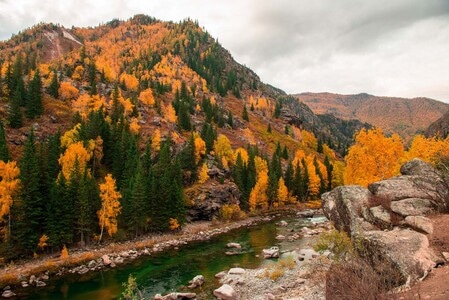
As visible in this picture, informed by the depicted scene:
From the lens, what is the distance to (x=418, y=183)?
→ 2256 centimetres

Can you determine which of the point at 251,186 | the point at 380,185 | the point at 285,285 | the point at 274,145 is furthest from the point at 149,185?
the point at 274,145

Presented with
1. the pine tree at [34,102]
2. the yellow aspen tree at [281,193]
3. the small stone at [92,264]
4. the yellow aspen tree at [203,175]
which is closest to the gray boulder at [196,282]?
the small stone at [92,264]

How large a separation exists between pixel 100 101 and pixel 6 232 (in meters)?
66.5

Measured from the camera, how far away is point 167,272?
44.1 meters

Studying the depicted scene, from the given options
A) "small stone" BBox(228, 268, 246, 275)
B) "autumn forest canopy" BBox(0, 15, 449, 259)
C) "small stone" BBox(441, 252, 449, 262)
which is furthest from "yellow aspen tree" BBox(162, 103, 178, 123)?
"small stone" BBox(441, 252, 449, 262)

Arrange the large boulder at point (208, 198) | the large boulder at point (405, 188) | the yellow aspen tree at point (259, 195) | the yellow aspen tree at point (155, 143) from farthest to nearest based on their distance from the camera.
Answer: the yellow aspen tree at point (155, 143), the yellow aspen tree at point (259, 195), the large boulder at point (208, 198), the large boulder at point (405, 188)

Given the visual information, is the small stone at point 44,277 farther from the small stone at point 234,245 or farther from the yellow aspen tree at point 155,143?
the yellow aspen tree at point 155,143

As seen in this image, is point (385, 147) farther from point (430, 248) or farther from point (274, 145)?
point (274, 145)

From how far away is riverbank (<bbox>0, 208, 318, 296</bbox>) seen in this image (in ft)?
139

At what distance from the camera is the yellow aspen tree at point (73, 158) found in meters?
68.1

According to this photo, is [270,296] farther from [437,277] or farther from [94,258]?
[94,258]

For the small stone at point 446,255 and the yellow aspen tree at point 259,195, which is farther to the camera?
the yellow aspen tree at point 259,195

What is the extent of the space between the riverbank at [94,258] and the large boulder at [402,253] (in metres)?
41.4

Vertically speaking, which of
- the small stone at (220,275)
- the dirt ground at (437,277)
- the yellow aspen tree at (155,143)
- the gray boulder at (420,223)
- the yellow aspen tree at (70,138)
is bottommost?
the small stone at (220,275)
